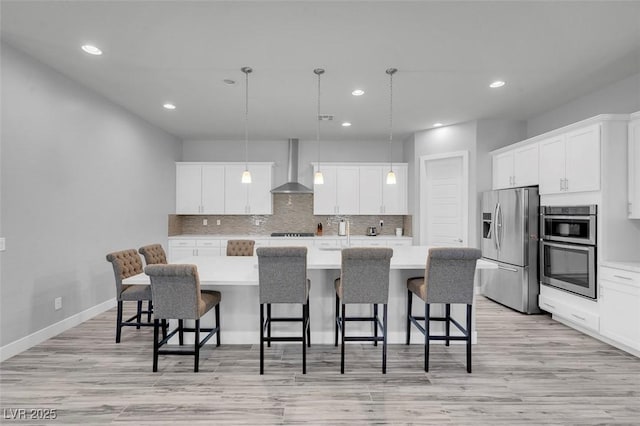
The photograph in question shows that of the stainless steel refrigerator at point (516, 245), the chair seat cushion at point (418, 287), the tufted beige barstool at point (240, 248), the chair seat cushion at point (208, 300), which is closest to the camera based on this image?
the chair seat cushion at point (208, 300)

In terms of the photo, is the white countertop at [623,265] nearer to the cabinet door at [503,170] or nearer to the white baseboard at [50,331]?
the cabinet door at [503,170]

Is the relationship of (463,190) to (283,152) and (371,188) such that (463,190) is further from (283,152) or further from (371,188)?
(283,152)

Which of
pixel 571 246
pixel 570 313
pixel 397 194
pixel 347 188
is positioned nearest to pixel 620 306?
pixel 570 313

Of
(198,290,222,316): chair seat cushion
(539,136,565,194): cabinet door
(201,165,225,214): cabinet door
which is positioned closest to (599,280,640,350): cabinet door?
(539,136,565,194): cabinet door

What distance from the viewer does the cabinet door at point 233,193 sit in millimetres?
6277

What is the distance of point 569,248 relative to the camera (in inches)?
142

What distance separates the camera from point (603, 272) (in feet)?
10.6

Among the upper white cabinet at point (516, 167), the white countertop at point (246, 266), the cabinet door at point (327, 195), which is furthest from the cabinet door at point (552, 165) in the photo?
the cabinet door at point (327, 195)

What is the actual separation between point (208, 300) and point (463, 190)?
13.8 ft

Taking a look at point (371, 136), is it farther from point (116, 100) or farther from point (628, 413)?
point (628, 413)

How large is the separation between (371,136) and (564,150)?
318 cm

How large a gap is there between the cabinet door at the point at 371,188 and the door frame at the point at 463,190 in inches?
33.5

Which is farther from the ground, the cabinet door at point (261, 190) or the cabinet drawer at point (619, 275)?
the cabinet door at point (261, 190)

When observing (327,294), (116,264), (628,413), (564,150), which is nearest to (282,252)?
(327,294)
